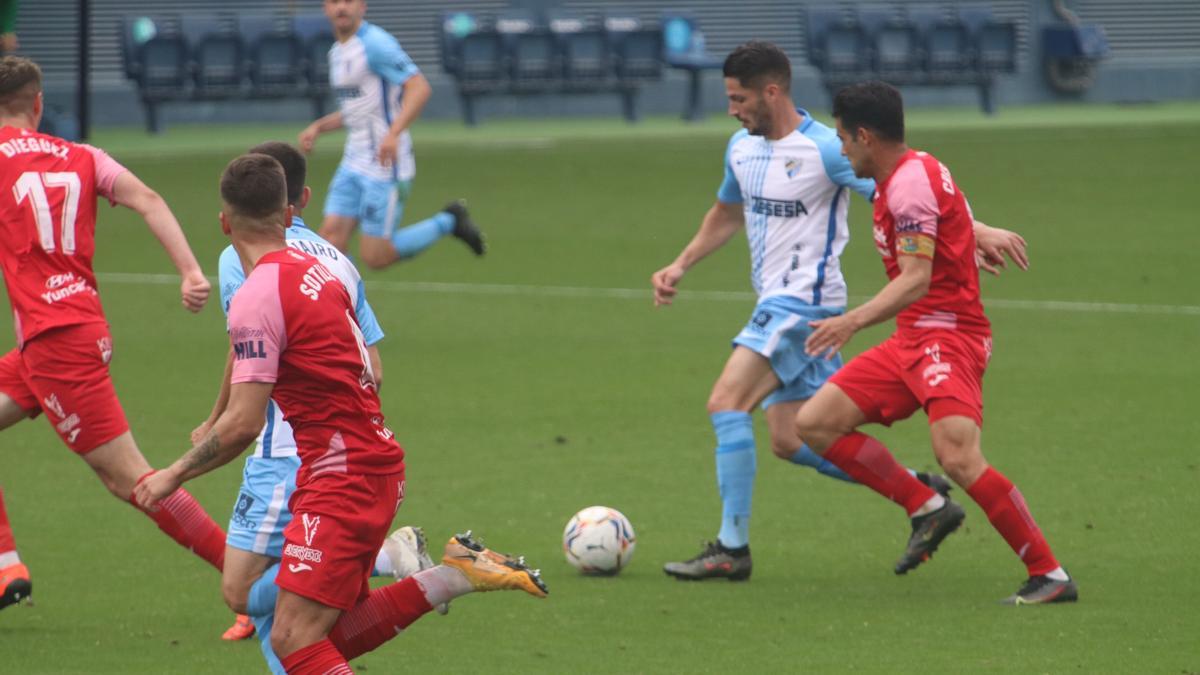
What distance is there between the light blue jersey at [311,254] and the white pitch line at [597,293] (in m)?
9.32

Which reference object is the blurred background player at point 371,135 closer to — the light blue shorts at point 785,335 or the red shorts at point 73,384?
the light blue shorts at point 785,335

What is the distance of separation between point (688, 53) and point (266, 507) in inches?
1203

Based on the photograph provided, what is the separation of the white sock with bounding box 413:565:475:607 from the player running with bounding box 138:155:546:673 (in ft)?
0.69

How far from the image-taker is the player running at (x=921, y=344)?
6.70 meters

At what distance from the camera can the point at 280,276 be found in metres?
4.94

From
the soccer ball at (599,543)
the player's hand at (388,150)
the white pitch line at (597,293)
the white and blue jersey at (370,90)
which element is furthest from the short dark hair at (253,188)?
the white pitch line at (597,293)

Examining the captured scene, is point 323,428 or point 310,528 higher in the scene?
point 323,428

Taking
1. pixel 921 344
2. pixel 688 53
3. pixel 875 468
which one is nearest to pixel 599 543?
pixel 875 468

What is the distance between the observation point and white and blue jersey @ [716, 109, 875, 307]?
767cm

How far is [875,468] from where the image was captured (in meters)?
7.29

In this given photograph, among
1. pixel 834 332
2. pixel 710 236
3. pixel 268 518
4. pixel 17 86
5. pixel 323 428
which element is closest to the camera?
pixel 323 428

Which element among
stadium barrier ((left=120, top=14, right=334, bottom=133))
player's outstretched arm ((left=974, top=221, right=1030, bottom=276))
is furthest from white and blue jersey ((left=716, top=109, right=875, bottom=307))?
stadium barrier ((left=120, top=14, right=334, bottom=133))

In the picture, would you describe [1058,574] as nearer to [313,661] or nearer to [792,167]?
[792,167]

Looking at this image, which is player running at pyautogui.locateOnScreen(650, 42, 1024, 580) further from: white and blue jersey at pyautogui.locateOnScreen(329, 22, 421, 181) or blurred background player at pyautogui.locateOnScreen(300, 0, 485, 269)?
white and blue jersey at pyautogui.locateOnScreen(329, 22, 421, 181)
